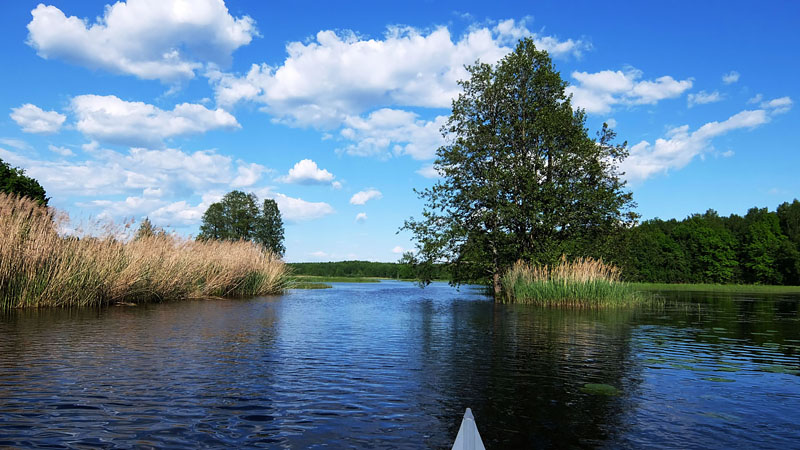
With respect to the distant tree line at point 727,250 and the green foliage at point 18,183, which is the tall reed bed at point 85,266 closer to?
the green foliage at point 18,183

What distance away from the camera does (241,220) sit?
81750mm

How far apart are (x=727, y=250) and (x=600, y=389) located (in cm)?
10840

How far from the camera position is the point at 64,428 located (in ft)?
19.0

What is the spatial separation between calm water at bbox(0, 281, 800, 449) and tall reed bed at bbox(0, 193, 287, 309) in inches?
176

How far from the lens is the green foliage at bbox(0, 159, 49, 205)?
40781 mm

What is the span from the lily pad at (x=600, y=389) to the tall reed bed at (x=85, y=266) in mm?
20318

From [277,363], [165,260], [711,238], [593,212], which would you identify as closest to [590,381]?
[277,363]

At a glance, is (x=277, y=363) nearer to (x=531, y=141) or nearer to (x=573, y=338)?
(x=573, y=338)

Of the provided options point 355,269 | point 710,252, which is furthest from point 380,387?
point 355,269

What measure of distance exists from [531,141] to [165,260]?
1019 inches

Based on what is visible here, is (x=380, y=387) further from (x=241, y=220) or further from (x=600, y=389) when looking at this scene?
(x=241, y=220)

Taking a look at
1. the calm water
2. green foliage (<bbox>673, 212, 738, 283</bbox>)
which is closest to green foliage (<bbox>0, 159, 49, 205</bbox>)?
the calm water

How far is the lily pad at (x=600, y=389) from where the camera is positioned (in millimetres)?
8273

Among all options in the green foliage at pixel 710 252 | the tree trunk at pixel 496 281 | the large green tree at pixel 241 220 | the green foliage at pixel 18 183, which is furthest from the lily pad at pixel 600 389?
the green foliage at pixel 710 252
